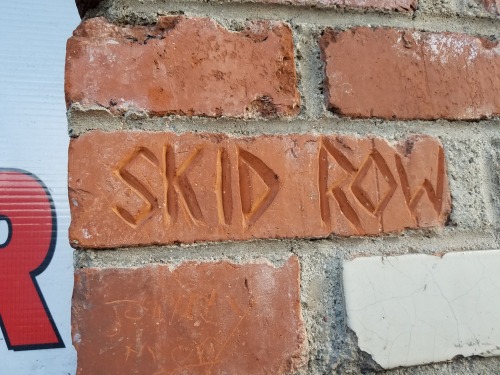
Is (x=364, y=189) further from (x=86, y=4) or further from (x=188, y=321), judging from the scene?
(x=86, y=4)

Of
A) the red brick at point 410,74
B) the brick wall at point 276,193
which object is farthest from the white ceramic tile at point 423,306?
the red brick at point 410,74

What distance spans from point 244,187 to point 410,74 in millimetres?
171

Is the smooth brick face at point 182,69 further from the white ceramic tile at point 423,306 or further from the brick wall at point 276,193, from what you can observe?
the white ceramic tile at point 423,306

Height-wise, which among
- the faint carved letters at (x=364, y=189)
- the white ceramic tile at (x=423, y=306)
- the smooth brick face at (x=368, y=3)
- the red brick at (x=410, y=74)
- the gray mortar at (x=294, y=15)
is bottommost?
the white ceramic tile at (x=423, y=306)

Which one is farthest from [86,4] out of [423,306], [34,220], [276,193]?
[34,220]

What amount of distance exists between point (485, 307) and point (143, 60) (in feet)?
1.07

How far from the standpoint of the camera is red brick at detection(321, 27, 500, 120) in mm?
405

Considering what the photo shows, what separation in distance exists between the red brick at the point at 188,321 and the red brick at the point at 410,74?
0.16 metres

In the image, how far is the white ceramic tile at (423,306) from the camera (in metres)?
0.37

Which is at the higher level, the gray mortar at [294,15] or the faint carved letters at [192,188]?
the gray mortar at [294,15]

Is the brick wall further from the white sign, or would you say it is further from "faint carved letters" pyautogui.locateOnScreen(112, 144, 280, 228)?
the white sign

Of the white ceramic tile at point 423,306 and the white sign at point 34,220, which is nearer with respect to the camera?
the white ceramic tile at point 423,306

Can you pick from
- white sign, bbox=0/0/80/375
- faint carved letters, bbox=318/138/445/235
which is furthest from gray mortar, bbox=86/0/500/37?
white sign, bbox=0/0/80/375

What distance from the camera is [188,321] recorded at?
35 centimetres
